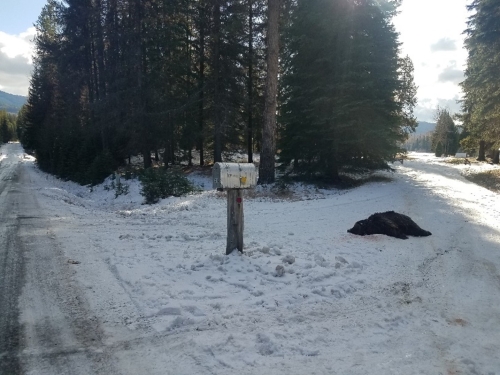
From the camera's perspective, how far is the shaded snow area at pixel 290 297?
3363 millimetres

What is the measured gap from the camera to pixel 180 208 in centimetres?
1170

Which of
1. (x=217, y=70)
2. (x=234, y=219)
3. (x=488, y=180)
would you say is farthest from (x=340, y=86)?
(x=234, y=219)

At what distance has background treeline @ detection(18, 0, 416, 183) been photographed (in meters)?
16.9

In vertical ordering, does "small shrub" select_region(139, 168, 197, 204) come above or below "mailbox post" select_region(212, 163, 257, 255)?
below

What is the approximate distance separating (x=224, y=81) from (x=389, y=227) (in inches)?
640

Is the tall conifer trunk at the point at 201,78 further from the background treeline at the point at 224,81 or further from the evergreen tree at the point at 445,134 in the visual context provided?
the evergreen tree at the point at 445,134

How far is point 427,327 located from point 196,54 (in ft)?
78.5

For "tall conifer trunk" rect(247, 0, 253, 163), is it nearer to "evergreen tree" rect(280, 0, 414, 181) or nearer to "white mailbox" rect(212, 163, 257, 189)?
"evergreen tree" rect(280, 0, 414, 181)

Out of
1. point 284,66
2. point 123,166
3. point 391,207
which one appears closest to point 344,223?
point 391,207

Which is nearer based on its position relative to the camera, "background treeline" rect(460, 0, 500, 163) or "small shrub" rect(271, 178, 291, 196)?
"small shrub" rect(271, 178, 291, 196)

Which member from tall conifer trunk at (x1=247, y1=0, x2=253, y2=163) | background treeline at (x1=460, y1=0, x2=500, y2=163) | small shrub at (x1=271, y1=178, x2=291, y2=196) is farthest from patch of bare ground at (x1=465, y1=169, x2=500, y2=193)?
tall conifer trunk at (x1=247, y1=0, x2=253, y2=163)

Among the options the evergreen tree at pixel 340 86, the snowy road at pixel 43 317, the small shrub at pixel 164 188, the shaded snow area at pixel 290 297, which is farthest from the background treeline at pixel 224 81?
the snowy road at pixel 43 317

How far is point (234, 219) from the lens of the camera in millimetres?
5848

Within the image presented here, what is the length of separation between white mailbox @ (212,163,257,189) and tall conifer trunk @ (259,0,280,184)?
36.9 ft
